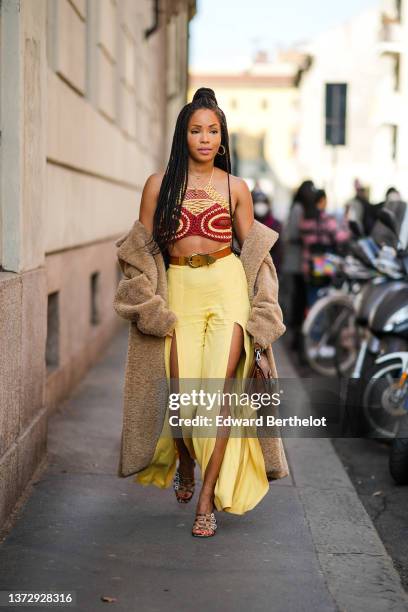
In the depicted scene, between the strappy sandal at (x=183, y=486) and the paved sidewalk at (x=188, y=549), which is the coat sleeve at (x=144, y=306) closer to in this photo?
the strappy sandal at (x=183, y=486)

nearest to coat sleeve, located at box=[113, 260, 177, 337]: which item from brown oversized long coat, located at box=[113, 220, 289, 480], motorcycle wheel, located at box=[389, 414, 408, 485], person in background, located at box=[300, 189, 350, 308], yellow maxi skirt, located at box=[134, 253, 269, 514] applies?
brown oversized long coat, located at box=[113, 220, 289, 480]

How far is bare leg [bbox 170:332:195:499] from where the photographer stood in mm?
5496

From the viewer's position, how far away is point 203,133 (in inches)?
212

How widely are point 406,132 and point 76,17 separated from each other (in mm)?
28317

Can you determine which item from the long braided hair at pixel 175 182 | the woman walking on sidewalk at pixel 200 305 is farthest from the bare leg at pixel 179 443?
the long braided hair at pixel 175 182

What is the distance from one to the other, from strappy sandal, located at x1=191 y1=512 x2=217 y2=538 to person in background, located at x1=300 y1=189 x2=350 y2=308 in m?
7.05

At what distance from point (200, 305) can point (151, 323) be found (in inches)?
9.9

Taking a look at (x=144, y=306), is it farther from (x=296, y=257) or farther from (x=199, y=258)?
(x=296, y=257)

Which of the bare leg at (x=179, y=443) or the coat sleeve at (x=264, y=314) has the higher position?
the coat sleeve at (x=264, y=314)

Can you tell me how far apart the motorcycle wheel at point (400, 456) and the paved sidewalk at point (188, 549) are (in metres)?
0.31

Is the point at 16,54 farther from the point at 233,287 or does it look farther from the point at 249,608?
the point at 249,608

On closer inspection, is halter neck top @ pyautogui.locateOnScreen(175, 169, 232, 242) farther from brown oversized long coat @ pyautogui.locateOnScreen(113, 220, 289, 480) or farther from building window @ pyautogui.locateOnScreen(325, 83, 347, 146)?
building window @ pyautogui.locateOnScreen(325, 83, 347, 146)

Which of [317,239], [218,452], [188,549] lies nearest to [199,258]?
[218,452]

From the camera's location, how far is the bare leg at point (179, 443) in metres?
5.50
